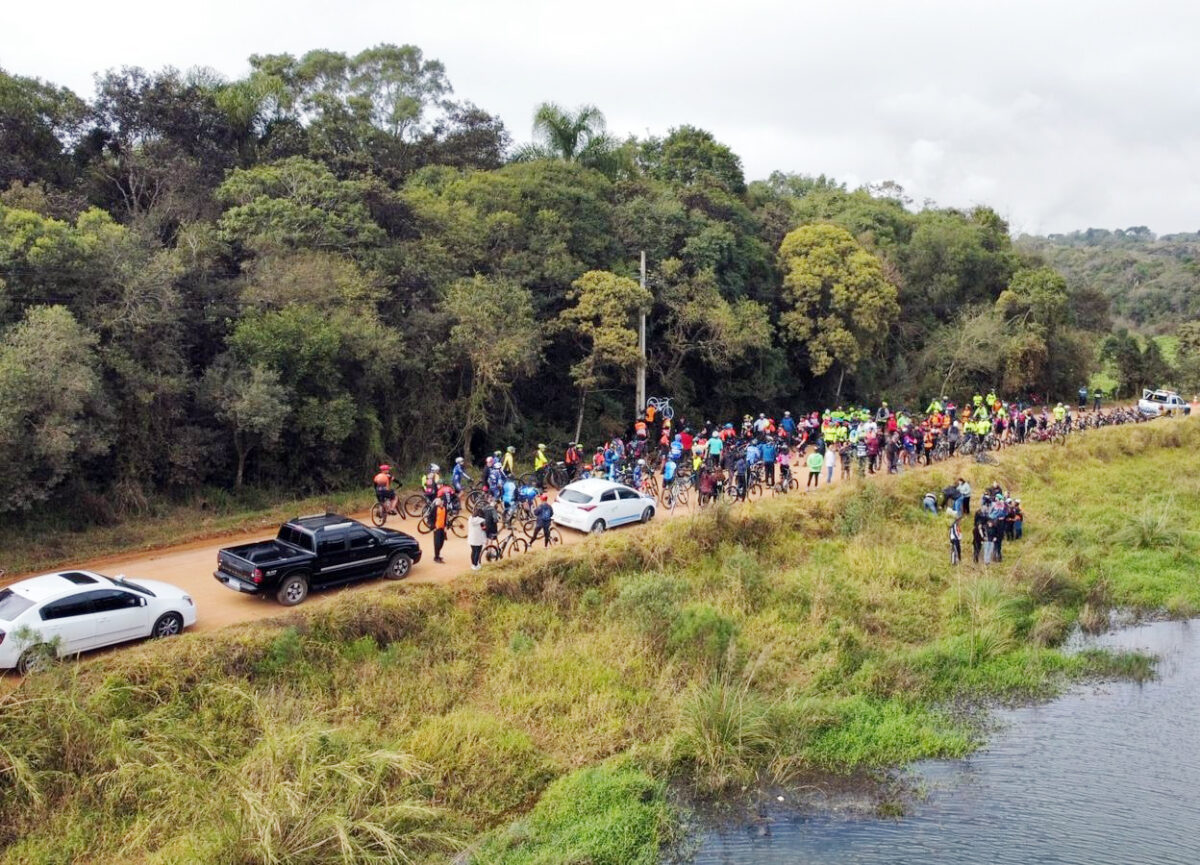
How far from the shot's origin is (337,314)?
2262 cm

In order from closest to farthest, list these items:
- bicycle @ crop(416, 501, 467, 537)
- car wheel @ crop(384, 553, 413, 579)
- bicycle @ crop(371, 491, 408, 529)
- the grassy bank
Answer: the grassy bank → car wheel @ crop(384, 553, 413, 579) → bicycle @ crop(416, 501, 467, 537) → bicycle @ crop(371, 491, 408, 529)

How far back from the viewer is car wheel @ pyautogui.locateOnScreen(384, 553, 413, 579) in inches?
677

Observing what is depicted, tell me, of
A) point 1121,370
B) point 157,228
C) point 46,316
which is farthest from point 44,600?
point 1121,370

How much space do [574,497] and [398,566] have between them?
5.09 metres

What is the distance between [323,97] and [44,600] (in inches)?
988

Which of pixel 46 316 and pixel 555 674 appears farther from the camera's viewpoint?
pixel 46 316

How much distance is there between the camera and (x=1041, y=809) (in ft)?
41.7

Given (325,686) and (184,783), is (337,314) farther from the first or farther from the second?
(184,783)

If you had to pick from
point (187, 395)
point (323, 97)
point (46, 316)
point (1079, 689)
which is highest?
point (323, 97)

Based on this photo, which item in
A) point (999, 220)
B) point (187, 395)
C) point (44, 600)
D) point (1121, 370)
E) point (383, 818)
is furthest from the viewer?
point (999, 220)

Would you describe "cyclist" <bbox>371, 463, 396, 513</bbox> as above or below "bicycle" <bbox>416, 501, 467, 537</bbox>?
above

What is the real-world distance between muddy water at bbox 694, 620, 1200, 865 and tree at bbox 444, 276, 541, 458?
15516 mm

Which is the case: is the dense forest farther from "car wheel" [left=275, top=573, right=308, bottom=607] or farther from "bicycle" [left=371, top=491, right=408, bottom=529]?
"car wheel" [left=275, top=573, right=308, bottom=607]

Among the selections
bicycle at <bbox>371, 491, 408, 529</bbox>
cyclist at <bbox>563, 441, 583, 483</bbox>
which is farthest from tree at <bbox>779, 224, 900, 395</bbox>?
bicycle at <bbox>371, 491, 408, 529</bbox>
